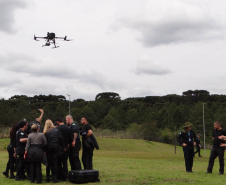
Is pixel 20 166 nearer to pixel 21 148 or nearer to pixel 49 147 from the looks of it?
pixel 21 148

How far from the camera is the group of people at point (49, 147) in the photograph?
492 inches

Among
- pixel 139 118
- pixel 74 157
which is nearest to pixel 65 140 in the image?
pixel 74 157

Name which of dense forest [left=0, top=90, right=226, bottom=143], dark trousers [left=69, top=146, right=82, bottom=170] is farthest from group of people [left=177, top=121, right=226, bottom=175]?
dense forest [left=0, top=90, right=226, bottom=143]

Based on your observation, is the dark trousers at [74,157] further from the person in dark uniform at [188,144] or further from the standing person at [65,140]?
the person in dark uniform at [188,144]

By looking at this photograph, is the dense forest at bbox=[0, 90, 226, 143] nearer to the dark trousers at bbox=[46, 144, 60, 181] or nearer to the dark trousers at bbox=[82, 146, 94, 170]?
the dark trousers at bbox=[82, 146, 94, 170]

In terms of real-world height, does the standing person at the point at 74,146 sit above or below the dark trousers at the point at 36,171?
above

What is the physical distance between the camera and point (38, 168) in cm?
1248

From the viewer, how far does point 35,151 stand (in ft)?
40.7

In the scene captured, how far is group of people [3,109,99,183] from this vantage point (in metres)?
12.5

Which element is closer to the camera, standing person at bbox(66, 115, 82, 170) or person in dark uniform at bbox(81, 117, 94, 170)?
standing person at bbox(66, 115, 82, 170)

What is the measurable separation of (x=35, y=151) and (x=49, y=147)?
0.55 meters

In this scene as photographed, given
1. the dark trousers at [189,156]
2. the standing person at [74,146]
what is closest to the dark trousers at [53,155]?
the standing person at [74,146]

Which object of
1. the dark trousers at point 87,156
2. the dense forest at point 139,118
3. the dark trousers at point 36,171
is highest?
the dense forest at point 139,118

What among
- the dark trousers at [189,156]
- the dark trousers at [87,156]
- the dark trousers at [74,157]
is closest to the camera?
the dark trousers at [74,157]
